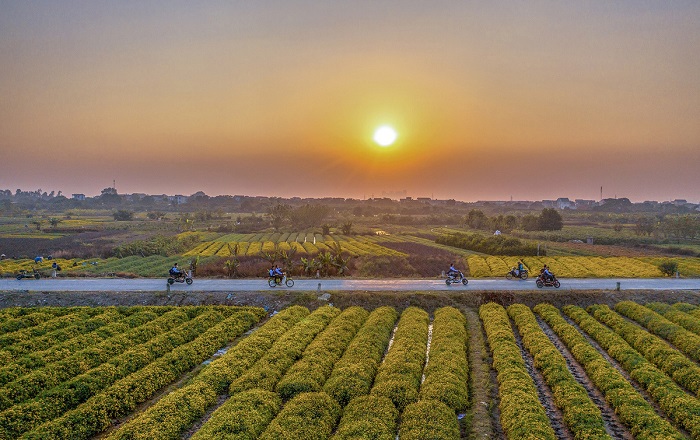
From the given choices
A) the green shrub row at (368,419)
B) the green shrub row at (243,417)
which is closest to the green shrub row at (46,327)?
the green shrub row at (243,417)

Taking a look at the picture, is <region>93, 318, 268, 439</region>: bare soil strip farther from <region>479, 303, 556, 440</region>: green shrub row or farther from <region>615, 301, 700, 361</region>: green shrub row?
<region>615, 301, 700, 361</region>: green shrub row

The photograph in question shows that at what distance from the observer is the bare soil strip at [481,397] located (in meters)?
14.9

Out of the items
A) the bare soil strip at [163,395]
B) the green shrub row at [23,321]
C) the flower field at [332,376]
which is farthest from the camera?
the green shrub row at [23,321]

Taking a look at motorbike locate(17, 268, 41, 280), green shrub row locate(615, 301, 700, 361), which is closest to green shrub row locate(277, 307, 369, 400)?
A: green shrub row locate(615, 301, 700, 361)

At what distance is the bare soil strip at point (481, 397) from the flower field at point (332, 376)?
12 centimetres

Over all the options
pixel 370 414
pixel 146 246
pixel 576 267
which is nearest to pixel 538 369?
pixel 370 414

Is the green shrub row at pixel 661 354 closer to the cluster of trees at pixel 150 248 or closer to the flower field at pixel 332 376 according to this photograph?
the flower field at pixel 332 376

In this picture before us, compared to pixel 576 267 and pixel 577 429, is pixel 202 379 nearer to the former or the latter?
pixel 577 429

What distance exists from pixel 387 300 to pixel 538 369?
1229 cm

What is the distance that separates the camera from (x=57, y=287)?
3291 centimetres

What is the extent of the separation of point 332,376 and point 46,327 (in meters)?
16.6

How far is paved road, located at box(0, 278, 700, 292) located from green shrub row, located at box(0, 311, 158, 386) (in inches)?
282

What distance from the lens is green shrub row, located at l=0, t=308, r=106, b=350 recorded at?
2202cm

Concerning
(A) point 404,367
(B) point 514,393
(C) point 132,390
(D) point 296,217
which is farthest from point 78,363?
(D) point 296,217
